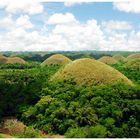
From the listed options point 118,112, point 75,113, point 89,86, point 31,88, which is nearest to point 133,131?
point 118,112

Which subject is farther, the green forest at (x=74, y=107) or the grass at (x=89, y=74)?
the grass at (x=89, y=74)

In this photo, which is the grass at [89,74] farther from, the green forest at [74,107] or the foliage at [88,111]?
the foliage at [88,111]

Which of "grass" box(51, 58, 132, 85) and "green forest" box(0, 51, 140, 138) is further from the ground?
"grass" box(51, 58, 132, 85)

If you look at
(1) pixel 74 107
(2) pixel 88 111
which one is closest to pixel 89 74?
(1) pixel 74 107

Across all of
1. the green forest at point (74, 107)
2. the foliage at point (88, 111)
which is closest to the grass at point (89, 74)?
the green forest at point (74, 107)

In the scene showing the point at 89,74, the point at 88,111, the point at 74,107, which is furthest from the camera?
the point at 89,74

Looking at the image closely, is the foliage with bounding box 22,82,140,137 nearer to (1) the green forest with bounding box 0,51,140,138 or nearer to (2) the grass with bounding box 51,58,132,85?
(1) the green forest with bounding box 0,51,140,138

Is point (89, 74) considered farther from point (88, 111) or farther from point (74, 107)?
point (88, 111)

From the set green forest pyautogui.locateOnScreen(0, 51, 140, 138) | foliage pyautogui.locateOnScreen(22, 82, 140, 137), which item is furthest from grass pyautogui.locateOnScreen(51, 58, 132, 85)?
foliage pyautogui.locateOnScreen(22, 82, 140, 137)
